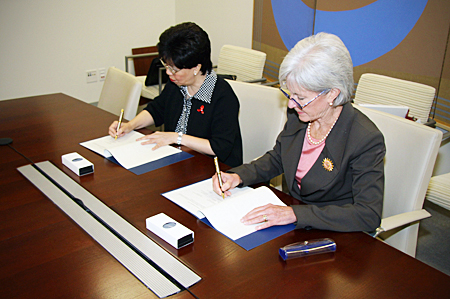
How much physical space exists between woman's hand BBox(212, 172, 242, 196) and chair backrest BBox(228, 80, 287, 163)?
0.68 meters

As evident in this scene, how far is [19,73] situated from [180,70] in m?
3.47

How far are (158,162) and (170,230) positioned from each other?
0.63 meters

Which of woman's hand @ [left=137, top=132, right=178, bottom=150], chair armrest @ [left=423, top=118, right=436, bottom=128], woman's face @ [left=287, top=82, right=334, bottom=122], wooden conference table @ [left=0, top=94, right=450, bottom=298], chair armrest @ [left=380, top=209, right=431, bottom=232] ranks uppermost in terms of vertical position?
woman's face @ [left=287, top=82, right=334, bottom=122]

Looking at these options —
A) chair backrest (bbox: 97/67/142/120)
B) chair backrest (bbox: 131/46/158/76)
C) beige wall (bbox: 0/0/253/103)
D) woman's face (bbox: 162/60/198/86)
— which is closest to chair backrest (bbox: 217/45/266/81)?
beige wall (bbox: 0/0/253/103)

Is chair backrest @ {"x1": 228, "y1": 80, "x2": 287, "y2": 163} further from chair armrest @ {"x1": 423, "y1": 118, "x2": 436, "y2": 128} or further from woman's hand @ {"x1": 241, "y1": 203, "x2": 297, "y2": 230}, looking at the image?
chair armrest @ {"x1": 423, "y1": 118, "x2": 436, "y2": 128}

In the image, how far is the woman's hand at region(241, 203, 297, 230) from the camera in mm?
1335

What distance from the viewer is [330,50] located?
4.59 ft

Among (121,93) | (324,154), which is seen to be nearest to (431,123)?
(324,154)

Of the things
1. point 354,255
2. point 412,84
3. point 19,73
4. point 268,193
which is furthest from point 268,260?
point 19,73

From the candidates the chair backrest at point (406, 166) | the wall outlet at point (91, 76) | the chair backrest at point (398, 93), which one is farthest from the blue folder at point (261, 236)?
the wall outlet at point (91, 76)

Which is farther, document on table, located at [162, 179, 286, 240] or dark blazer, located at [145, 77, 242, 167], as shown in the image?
dark blazer, located at [145, 77, 242, 167]

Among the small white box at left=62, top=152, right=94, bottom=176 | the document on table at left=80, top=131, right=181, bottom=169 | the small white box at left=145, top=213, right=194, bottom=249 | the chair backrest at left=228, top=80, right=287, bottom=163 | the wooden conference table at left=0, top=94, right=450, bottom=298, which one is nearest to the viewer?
the wooden conference table at left=0, top=94, right=450, bottom=298

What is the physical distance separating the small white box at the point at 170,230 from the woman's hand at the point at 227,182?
0.28 metres

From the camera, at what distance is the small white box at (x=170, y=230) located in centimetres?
124
